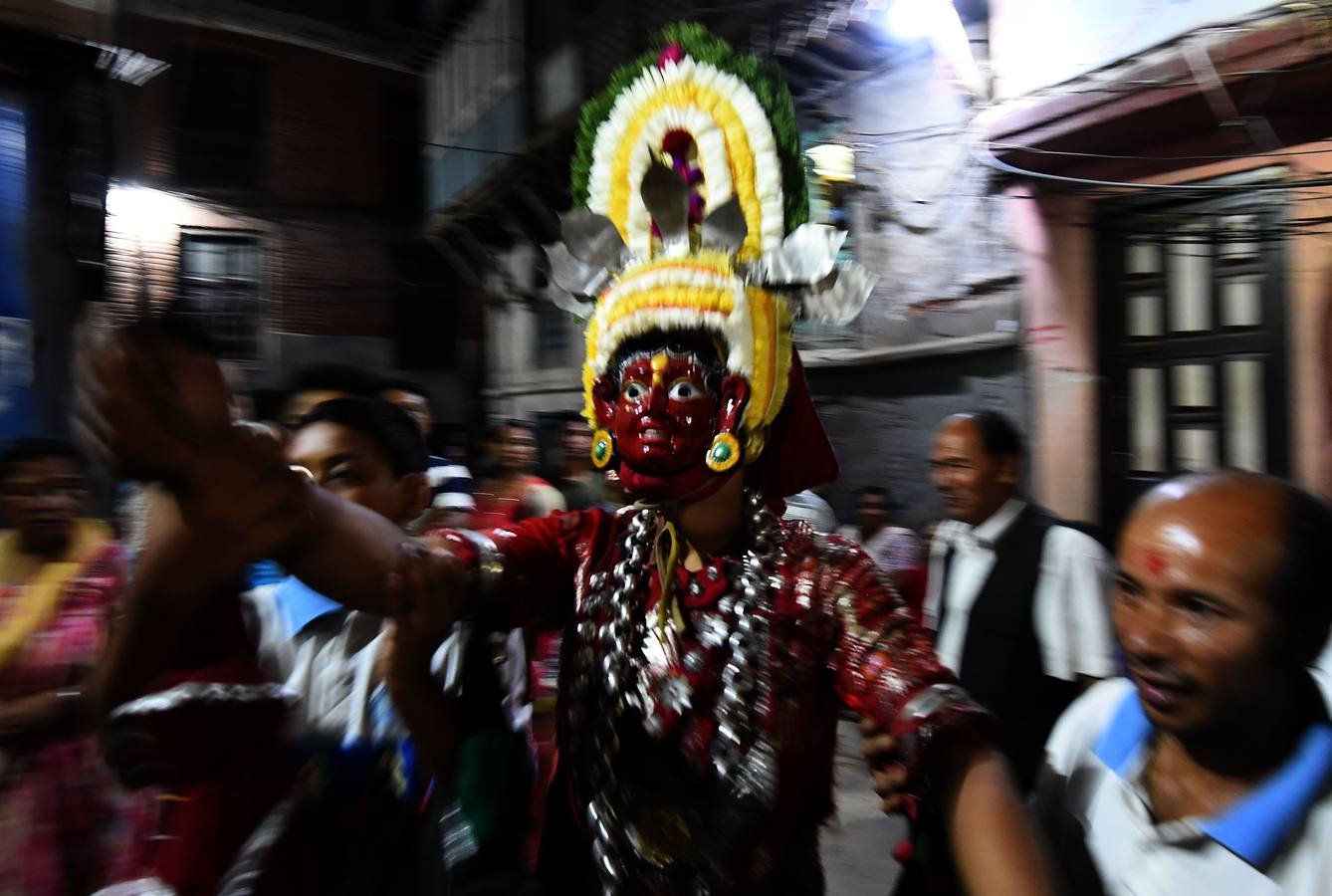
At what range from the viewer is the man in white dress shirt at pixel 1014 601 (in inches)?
111

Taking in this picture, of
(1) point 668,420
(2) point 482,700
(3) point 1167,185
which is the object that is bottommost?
(2) point 482,700

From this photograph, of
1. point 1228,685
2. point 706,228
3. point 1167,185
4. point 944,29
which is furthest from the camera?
point 944,29

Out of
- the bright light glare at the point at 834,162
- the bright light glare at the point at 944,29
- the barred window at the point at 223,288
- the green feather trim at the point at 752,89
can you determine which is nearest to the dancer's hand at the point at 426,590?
the barred window at the point at 223,288

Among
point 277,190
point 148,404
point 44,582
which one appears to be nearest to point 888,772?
point 148,404

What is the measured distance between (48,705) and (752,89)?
2579mm

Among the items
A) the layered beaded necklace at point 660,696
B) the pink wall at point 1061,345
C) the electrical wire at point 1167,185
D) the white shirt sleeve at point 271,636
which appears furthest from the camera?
the pink wall at point 1061,345

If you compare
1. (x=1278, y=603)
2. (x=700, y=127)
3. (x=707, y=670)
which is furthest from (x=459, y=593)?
(x=1278, y=603)

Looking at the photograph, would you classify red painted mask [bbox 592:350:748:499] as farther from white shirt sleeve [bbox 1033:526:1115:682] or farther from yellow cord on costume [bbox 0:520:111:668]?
yellow cord on costume [bbox 0:520:111:668]

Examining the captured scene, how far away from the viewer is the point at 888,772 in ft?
4.07

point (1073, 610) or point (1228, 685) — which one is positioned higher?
point (1228, 685)

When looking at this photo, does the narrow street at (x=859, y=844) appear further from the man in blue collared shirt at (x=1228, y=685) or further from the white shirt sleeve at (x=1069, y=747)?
the man in blue collared shirt at (x=1228, y=685)

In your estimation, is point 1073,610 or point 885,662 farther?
A: point 1073,610

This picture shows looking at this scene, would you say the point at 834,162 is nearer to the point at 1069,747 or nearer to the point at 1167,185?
the point at 1167,185

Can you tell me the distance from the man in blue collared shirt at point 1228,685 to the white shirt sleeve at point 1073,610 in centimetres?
177
